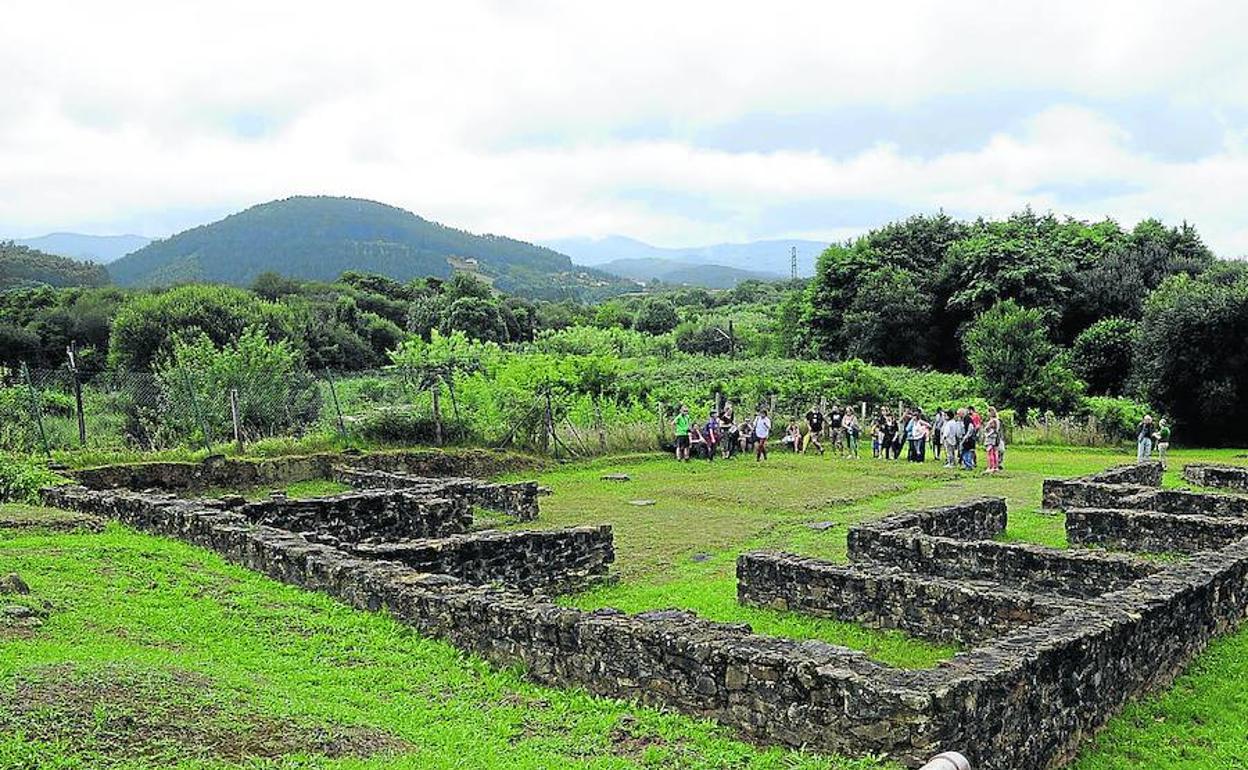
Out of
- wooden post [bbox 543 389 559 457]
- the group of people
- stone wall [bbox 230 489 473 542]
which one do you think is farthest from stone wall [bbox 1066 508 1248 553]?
wooden post [bbox 543 389 559 457]

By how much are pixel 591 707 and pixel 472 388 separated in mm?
22472

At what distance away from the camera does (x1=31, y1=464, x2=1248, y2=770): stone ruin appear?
24.1ft

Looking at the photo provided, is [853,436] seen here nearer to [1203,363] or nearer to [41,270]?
[1203,363]

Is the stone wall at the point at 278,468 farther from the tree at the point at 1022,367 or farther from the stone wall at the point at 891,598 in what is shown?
the tree at the point at 1022,367

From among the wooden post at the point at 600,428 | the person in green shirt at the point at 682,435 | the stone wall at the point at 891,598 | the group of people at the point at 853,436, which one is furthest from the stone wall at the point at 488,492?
the group of people at the point at 853,436

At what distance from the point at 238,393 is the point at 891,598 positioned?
21.6 m

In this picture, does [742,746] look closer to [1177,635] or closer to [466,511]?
[1177,635]

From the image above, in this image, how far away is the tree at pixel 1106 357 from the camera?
45125 mm

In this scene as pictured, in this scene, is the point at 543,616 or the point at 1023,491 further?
the point at 1023,491

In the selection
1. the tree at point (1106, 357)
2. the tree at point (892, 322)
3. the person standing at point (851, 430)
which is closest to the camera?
the person standing at point (851, 430)

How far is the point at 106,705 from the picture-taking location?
6.68 metres

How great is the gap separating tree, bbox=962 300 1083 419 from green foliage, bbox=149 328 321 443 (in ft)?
86.8

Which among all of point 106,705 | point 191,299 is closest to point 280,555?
point 106,705

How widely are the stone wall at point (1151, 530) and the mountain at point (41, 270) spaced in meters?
93.5
